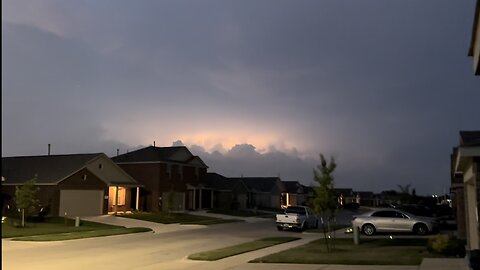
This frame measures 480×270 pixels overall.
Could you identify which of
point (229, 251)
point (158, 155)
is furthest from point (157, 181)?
point (229, 251)

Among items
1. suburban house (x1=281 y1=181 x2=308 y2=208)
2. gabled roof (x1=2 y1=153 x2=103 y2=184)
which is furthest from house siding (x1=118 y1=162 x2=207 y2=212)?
suburban house (x1=281 y1=181 x2=308 y2=208)

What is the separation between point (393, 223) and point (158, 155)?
3113 centimetres

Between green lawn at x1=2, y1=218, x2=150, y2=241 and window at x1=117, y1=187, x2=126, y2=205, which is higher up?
window at x1=117, y1=187, x2=126, y2=205

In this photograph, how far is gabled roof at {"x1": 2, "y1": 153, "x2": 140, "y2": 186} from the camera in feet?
139

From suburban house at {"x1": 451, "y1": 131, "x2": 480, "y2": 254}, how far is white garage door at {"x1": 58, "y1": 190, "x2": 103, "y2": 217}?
2902 cm

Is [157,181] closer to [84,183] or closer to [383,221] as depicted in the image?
[84,183]

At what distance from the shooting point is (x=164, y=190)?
53406 millimetres

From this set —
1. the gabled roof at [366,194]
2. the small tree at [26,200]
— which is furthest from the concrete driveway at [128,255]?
the gabled roof at [366,194]

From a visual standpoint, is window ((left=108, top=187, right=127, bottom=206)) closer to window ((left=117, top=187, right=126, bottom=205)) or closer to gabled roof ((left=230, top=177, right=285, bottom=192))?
window ((left=117, top=187, right=126, bottom=205))

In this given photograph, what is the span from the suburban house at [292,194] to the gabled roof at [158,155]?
1388 inches

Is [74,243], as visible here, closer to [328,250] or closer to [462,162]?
[328,250]

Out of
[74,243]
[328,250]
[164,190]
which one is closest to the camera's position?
[328,250]

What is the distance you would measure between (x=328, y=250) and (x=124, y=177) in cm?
3351

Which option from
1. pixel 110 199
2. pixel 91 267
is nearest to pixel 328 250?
pixel 91 267
